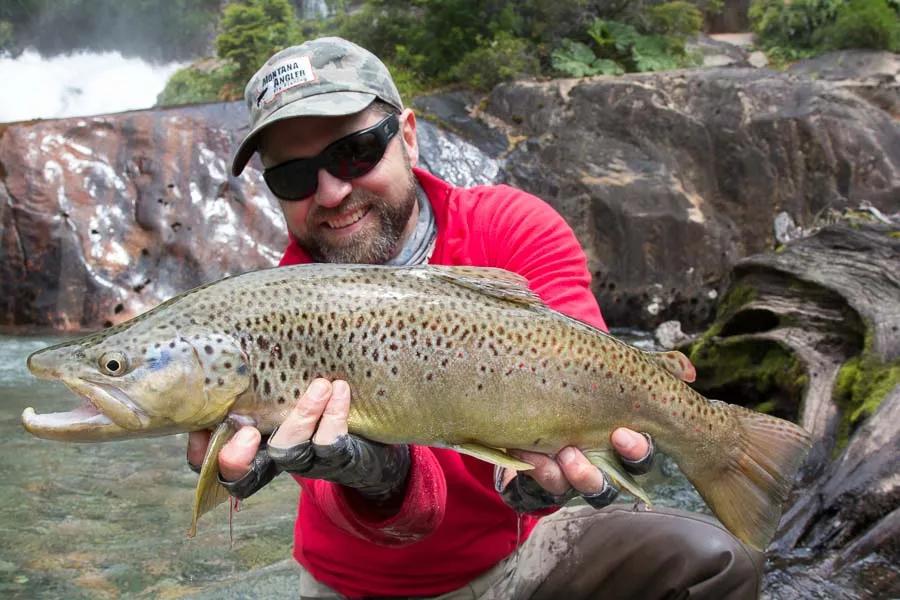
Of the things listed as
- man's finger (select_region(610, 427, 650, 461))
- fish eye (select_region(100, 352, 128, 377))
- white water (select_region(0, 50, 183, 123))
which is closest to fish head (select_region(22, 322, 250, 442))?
fish eye (select_region(100, 352, 128, 377))

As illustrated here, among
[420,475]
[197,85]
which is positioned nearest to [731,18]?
[197,85]

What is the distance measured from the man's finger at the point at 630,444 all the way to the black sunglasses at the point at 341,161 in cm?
139

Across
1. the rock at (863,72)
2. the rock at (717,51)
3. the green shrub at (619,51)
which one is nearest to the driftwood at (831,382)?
the rock at (863,72)

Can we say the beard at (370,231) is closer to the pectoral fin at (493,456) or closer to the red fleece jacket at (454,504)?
the red fleece jacket at (454,504)

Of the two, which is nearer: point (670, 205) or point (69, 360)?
point (69, 360)

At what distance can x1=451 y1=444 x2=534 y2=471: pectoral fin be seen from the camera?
99.3 inches

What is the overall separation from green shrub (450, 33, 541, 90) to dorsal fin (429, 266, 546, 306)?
12592mm

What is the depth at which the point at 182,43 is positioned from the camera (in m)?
28.8

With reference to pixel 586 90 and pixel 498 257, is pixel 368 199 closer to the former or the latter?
pixel 498 257

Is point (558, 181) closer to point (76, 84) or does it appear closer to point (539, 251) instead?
point (539, 251)

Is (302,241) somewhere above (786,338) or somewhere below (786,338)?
above

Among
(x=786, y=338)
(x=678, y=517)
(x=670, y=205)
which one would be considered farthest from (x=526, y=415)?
(x=670, y=205)

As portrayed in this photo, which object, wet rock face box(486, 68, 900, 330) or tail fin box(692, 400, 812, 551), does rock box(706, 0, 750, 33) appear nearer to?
wet rock face box(486, 68, 900, 330)

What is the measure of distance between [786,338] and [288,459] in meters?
4.77
